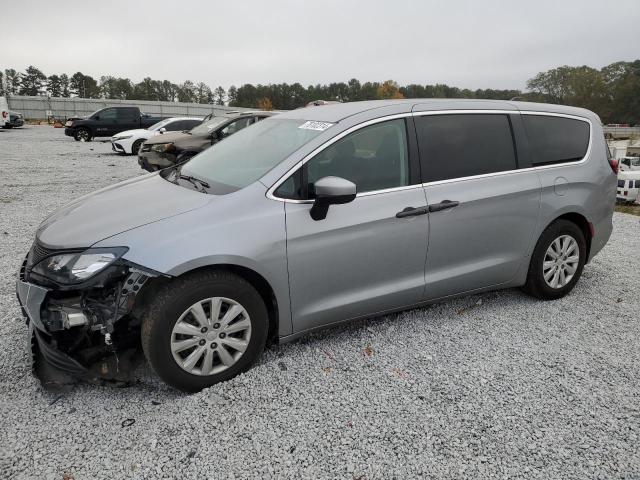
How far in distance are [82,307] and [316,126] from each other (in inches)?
75.2

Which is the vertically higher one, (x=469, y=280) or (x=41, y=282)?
(x=41, y=282)

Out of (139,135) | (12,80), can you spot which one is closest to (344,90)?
(12,80)

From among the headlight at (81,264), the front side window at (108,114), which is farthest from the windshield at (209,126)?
the front side window at (108,114)

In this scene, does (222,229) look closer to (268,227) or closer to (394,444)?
(268,227)

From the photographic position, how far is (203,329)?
2.88m

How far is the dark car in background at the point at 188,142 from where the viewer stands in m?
11.5

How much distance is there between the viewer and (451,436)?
263cm

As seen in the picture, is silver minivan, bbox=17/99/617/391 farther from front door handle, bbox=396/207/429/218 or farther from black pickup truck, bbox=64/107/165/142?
black pickup truck, bbox=64/107/165/142

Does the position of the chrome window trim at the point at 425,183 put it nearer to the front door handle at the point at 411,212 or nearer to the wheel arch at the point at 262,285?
the front door handle at the point at 411,212

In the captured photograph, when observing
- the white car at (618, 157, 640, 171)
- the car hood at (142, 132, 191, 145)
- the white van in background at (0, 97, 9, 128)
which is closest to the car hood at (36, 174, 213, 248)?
the car hood at (142, 132, 191, 145)

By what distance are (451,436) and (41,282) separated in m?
2.41

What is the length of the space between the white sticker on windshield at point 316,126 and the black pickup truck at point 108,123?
22418 mm

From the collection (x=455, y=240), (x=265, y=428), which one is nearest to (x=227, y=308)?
(x=265, y=428)

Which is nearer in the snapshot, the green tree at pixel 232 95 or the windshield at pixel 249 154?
the windshield at pixel 249 154
